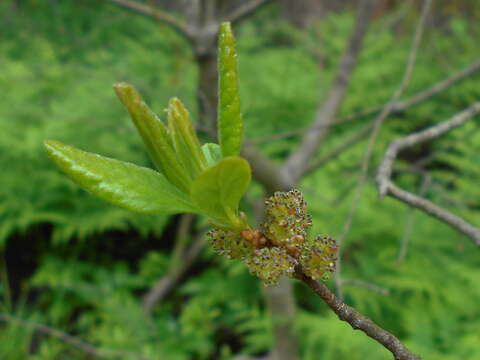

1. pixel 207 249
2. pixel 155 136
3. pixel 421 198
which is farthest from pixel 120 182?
pixel 207 249

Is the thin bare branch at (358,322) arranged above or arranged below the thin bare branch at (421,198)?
below

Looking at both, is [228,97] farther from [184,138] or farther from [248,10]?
[248,10]

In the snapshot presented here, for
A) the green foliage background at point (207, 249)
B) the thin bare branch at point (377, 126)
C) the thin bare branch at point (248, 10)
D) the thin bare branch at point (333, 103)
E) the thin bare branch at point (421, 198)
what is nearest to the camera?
the thin bare branch at point (421, 198)

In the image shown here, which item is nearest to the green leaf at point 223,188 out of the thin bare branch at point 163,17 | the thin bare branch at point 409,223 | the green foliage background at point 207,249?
the thin bare branch at point 409,223

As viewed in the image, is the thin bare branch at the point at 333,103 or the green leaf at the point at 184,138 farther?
the thin bare branch at the point at 333,103

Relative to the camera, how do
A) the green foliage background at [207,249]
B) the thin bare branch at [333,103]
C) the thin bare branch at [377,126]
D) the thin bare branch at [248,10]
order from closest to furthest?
1. the thin bare branch at [377,126]
2. the thin bare branch at [248,10]
3. the thin bare branch at [333,103]
4. the green foliage background at [207,249]

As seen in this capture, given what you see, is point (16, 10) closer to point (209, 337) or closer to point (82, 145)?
point (82, 145)

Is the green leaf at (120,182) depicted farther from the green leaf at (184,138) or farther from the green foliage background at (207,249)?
the green foliage background at (207,249)
